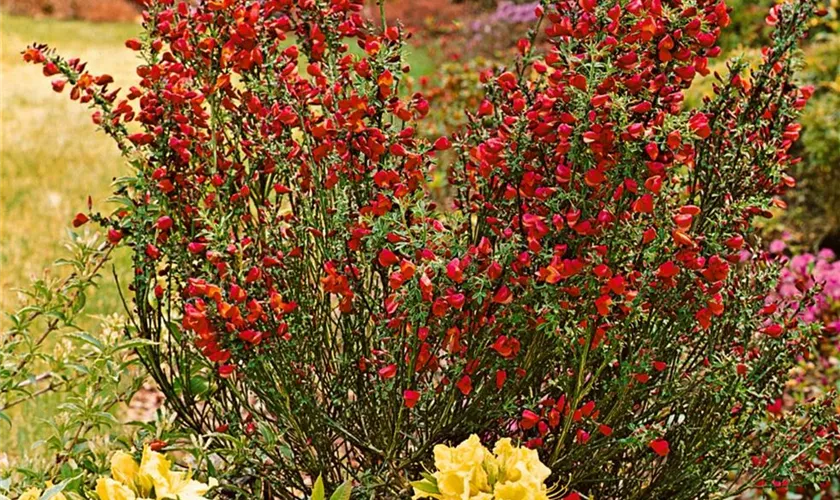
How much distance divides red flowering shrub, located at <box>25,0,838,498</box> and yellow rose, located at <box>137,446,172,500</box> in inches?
12.7

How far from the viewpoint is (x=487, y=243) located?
6.24ft

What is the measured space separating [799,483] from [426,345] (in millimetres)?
862

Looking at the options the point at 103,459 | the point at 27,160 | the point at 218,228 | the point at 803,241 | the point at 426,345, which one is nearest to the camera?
the point at 218,228

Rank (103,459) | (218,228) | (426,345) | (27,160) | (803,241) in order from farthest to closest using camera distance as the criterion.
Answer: (27,160)
(803,241)
(103,459)
(426,345)
(218,228)

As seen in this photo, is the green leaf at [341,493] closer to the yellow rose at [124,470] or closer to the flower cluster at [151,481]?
the flower cluster at [151,481]

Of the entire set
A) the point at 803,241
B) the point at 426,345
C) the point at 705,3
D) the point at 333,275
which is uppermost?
the point at 705,3

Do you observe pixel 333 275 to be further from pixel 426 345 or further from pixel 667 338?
pixel 667 338

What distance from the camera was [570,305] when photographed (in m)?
1.89

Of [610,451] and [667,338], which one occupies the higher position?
[667,338]

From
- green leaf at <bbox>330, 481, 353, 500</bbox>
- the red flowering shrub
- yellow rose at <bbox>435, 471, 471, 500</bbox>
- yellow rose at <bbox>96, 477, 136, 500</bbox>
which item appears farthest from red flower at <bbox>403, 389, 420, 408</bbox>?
yellow rose at <bbox>96, 477, 136, 500</bbox>

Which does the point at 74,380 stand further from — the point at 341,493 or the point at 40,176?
the point at 40,176

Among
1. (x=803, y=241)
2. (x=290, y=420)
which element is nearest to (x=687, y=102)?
(x=803, y=241)

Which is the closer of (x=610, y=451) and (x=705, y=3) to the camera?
(x=705, y=3)

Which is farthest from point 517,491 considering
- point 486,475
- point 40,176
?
point 40,176
